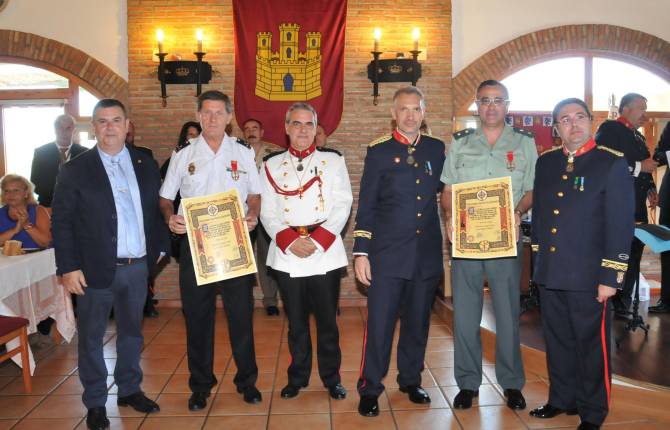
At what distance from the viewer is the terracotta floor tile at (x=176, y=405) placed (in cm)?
345

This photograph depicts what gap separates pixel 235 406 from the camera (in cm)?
353

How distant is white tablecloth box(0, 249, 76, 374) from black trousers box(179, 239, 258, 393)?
4.58ft

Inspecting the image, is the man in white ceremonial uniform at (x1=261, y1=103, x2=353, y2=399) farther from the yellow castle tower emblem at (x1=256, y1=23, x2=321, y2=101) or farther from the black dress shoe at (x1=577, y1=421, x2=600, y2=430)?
the yellow castle tower emblem at (x1=256, y1=23, x2=321, y2=101)

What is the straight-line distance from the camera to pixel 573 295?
3.04 metres

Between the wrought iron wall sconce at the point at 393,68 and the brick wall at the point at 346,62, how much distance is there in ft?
0.34

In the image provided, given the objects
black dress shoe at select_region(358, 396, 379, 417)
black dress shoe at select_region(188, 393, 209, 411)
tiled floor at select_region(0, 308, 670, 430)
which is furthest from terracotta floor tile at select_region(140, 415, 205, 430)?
black dress shoe at select_region(358, 396, 379, 417)

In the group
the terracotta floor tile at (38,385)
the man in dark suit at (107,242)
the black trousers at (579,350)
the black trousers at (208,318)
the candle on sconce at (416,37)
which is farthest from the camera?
the candle on sconce at (416,37)

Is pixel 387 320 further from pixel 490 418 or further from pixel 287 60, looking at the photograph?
pixel 287 60

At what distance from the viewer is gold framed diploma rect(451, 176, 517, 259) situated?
125 inches

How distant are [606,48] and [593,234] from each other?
424 cm

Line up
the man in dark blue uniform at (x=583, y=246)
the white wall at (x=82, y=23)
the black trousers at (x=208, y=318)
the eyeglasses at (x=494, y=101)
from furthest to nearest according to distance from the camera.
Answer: the white wall at (x=82, y=23) < the black trousers at (x=208, y=318) < the eyeglasses at (x=494, y=101) < the man in dark blue uniform at (x=583, y=246)

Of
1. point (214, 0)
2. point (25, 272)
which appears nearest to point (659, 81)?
point (214, 0)

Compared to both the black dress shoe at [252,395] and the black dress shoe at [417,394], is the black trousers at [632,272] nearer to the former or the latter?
the black dress shoe at [417,394]

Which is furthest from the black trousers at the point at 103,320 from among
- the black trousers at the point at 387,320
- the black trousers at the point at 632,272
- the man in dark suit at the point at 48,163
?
the black trousers at the point at 632,272
